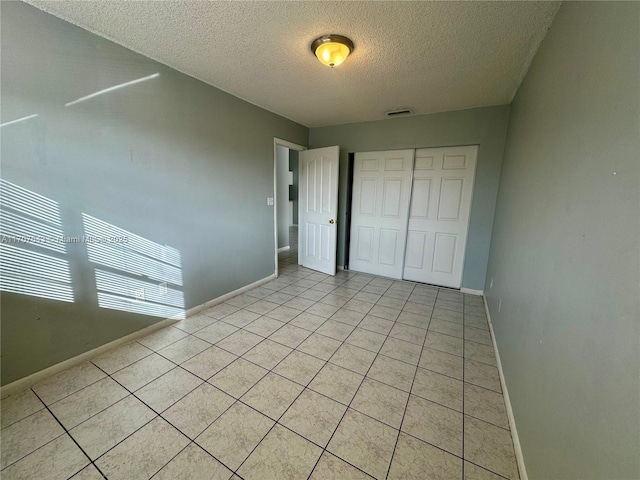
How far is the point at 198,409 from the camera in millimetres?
1512

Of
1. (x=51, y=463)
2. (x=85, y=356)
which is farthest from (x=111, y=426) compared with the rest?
(x=85, y=356)

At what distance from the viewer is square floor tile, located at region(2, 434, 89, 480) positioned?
1144 millimetres

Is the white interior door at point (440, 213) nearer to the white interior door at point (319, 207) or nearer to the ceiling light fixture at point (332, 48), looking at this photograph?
the white interior door at point (319, 207)

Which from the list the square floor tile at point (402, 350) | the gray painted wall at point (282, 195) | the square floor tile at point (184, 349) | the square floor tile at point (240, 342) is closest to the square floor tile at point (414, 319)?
the square floor tile at point (402, 350)

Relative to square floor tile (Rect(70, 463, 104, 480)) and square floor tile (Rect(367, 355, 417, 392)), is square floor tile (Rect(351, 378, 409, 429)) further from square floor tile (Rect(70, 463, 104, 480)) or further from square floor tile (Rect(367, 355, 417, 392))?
square floor tile (Rect(70, 463, 104, 480))

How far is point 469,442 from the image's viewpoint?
1.34 m

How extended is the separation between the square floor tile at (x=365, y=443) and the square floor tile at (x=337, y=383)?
151 mm

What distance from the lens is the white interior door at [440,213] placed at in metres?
3.33

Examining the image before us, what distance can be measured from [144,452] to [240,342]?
978 mm

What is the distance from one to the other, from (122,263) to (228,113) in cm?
195

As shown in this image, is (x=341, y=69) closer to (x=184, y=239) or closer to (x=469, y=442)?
(x=184, y=239)

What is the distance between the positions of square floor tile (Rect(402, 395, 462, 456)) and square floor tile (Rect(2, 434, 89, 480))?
1.73 meters

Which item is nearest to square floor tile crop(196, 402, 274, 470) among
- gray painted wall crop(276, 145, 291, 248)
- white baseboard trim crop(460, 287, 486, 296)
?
white baseboard trim crop(460, 287, 486, 296)

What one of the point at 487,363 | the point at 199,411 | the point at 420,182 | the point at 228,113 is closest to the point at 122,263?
the point at 199,411
